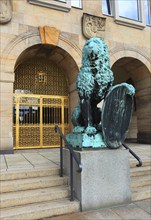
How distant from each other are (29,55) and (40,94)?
1874 mm

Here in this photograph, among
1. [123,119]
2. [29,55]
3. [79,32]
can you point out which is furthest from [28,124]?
[123,119]

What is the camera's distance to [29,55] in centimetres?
985

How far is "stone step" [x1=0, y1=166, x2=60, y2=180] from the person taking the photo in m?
4.06

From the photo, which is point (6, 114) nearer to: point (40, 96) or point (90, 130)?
point (40, 96)

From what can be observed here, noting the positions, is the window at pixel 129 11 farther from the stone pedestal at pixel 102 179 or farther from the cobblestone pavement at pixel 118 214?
the cobblestone pavement at pixel 118 214

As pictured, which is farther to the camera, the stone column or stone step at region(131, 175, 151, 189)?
the stone column

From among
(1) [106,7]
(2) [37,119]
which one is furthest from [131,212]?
(1) [106,7]

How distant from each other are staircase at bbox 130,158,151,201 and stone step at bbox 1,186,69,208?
1385mm

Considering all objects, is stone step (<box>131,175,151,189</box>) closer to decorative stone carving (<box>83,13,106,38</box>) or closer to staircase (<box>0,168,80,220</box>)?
staircase (<box>0,168,80,220</box>)

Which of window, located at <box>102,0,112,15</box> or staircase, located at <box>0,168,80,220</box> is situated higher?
window, located at <box>102,0,112,15</box>

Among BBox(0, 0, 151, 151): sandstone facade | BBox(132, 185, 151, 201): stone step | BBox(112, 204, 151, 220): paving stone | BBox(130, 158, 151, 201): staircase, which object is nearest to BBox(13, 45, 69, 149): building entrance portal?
BBox(0, 0, 151, 151): sandstone facade

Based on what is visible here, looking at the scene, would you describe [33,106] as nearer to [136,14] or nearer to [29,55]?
[29,55]

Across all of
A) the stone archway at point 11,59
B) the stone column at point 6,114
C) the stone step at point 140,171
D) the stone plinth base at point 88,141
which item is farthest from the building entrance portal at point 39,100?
the stone plinth base at point 88,141

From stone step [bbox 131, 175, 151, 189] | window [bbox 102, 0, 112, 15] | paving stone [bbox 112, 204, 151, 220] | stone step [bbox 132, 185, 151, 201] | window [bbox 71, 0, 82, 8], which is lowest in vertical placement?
paving stone [bbox 112, 204, 151, 220]
